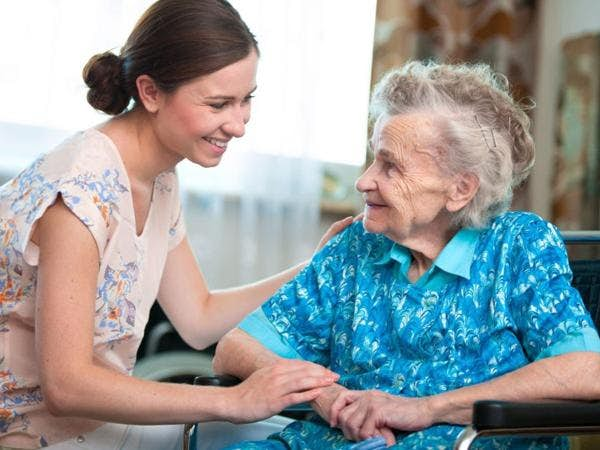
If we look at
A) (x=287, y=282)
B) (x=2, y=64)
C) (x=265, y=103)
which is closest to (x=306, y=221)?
(x=265, y=103)

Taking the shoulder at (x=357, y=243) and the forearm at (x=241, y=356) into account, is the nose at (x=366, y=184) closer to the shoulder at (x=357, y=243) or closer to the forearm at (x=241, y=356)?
the shoulder at (x=357, y=243)

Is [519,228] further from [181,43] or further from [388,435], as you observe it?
[181,43]

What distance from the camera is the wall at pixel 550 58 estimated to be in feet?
13.6

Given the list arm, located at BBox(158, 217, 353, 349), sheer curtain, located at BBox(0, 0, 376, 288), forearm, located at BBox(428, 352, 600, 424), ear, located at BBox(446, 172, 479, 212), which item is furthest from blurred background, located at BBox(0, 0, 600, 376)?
forearm, located at BBox(428, 352, 600, 424)

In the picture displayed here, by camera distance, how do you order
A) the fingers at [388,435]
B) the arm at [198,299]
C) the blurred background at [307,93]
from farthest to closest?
1. the blurred background at [307,93]
2. the arm at [198,299]
3. the fingers at [388,435]

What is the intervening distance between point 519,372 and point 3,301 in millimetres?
906

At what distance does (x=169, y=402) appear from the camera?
5.55ft

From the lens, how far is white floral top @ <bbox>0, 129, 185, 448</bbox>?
177 centimetres

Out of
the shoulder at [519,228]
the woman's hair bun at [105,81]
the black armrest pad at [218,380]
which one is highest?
the woman's hair bun at [105,81]

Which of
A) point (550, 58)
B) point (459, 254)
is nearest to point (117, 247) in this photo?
point (459, 254)

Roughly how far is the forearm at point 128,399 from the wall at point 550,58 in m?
2.75

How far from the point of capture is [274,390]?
1.71 m

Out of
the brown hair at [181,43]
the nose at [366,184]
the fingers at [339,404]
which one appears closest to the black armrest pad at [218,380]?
the fingers at [339,404]

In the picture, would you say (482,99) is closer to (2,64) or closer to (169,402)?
(169,402)
